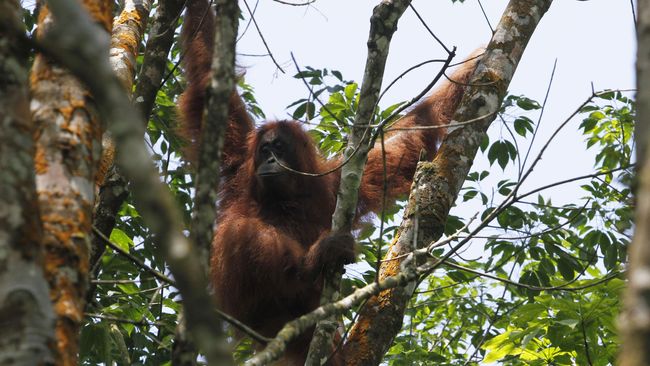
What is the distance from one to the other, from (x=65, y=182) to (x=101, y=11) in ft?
2.30

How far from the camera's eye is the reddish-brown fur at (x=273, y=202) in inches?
245

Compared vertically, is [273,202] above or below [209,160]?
above

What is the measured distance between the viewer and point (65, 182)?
8.21 ft

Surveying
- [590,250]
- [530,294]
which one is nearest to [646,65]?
[530,294]

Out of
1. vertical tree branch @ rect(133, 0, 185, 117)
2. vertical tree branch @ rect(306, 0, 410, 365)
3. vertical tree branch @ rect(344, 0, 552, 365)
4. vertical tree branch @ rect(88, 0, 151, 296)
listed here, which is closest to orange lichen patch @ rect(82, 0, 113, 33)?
vertical tree branch @ rect(88, 0, 151, 296)

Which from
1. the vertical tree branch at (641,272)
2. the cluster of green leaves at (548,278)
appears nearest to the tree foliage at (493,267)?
the cluster of green leaves at (548,278)

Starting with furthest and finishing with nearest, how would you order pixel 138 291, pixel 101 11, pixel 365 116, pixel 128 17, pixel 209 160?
pixel 138 291
pixel 128 17
pixel 365 116
pixel 101 11
pixel 209 160

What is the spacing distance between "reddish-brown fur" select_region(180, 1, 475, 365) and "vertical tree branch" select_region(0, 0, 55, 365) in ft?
12.1

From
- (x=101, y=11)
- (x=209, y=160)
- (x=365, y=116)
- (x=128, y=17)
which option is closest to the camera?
(x=209, y=160)

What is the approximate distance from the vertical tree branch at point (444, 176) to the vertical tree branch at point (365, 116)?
0.35m

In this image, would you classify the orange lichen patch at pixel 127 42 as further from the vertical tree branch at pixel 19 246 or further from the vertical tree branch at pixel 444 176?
the vertical tree branch at pixel 19 246

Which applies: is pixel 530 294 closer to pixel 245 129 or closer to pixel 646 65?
pixel 245 129

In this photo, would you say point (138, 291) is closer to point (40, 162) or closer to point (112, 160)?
point (112, 160)

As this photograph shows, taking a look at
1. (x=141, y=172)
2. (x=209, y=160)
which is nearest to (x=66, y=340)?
(x=209, y=160)
